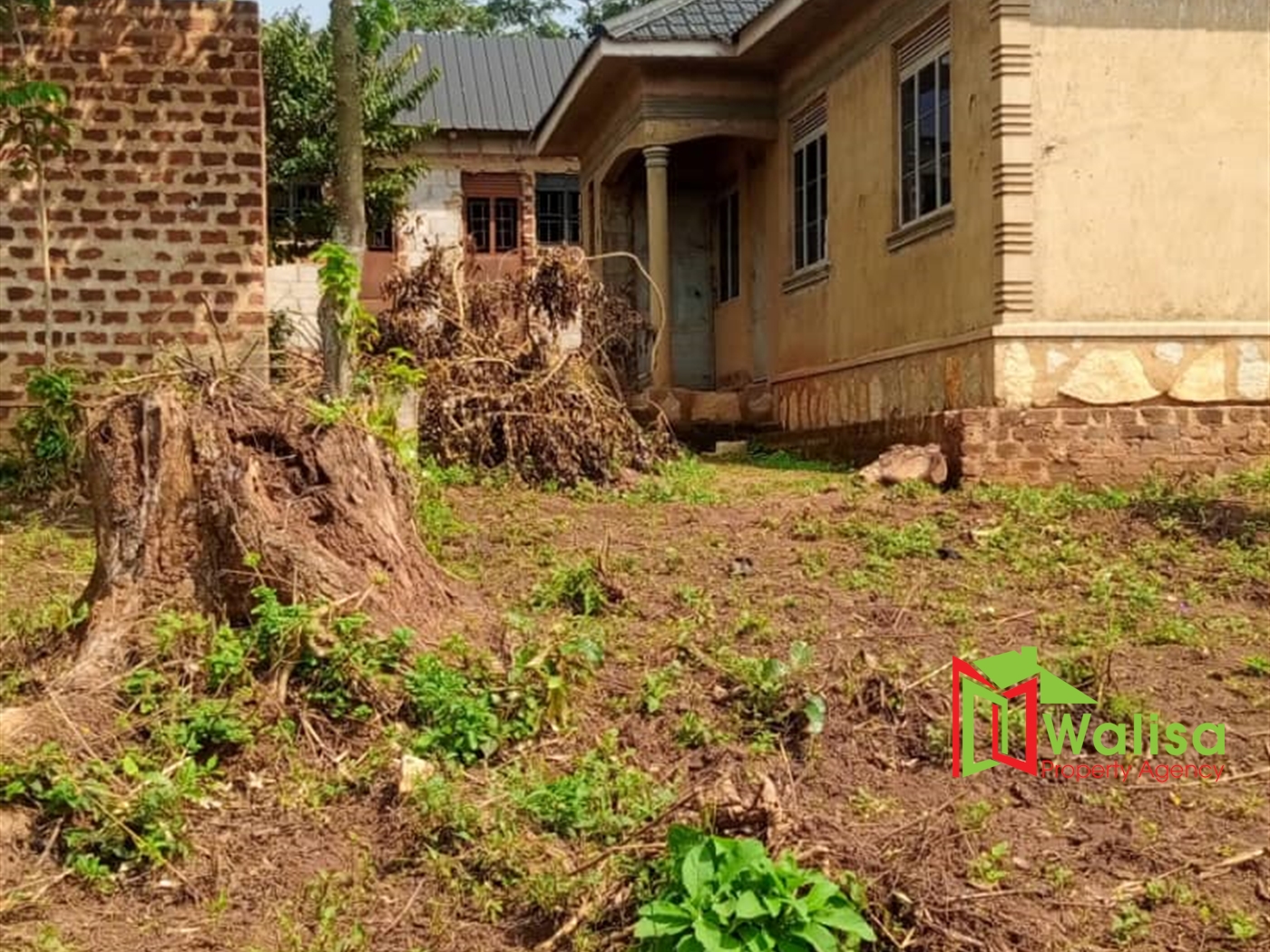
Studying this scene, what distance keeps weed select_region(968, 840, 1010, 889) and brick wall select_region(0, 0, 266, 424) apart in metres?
6.86

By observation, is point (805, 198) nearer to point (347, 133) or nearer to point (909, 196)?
point (909, 196)

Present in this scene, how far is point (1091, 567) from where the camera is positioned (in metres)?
7.20

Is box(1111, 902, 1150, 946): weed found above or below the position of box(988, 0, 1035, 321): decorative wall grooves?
below

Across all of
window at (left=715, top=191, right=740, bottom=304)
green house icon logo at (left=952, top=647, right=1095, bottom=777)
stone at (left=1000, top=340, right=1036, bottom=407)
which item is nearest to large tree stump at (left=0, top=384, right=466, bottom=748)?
green house icon logo at (left=952, top=647, right=1095, bottom=777)

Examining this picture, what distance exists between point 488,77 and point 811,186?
46.6 ft

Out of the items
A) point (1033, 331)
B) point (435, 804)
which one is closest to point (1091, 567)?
point (1033, 331)

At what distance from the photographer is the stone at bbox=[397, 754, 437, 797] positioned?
4.74m

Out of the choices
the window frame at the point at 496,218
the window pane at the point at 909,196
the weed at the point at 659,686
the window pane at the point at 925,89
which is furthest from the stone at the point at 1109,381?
the window frame at the point at 496,218

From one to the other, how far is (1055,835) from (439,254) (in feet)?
23.2

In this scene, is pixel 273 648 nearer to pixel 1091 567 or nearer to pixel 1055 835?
pixel 1055 835

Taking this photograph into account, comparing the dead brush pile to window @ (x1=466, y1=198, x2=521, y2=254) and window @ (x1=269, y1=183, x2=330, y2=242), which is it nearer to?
window @ (x1=269, y1=183, x2=330, y2=242)

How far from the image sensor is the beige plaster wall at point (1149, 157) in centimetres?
940

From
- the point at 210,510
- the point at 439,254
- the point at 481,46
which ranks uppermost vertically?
the point at 481,46

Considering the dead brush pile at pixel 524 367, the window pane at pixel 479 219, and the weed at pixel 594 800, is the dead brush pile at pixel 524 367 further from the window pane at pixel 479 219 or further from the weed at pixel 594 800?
the window pane at pixel 479 219
